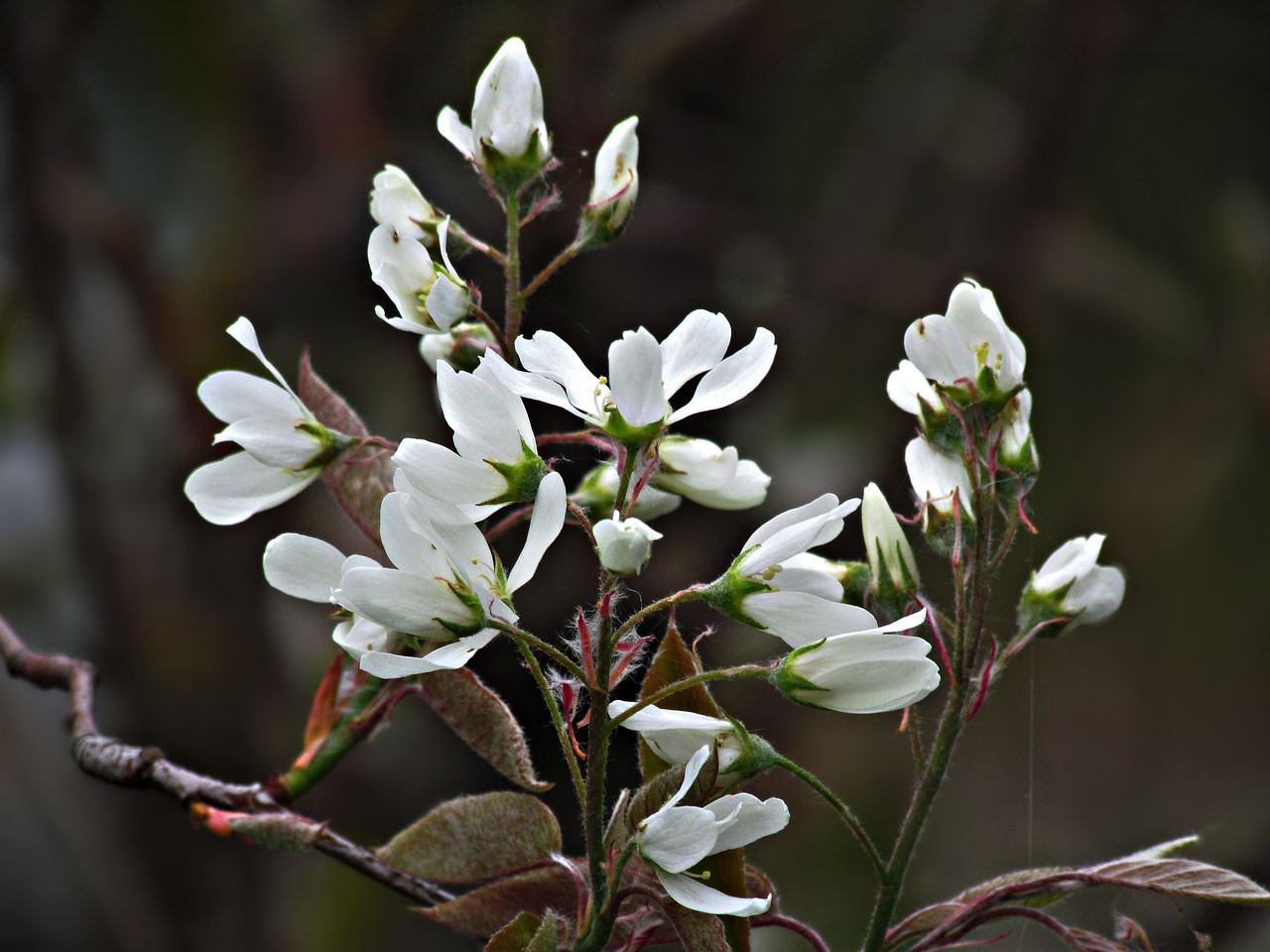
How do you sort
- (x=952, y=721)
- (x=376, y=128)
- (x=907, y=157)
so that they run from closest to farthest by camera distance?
(x=952, y=721)
(x=376, y=128)
(x=907, y=157)

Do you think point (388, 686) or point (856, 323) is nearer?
point (388, 686)

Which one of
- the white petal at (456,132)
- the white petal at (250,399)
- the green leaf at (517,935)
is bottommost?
the green leaf at (517,935)

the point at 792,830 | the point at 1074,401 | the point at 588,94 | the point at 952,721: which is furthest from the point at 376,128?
the point at 952,721

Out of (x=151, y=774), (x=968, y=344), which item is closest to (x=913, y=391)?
(x=968, y=344)

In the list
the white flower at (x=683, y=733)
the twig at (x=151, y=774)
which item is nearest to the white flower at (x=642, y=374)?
the white flower at (x=683, y=733)

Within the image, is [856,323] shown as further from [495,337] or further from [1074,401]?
[495,337]

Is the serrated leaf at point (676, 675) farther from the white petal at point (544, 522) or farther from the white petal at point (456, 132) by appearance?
the white petal at point (456, 132)
